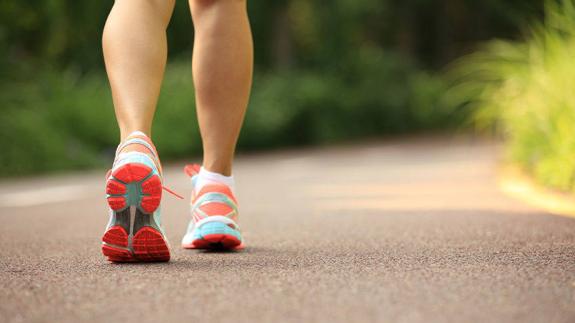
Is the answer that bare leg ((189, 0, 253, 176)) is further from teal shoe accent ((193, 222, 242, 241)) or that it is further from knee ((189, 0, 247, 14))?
teal shoe accent ((193, 222, 242, 241))

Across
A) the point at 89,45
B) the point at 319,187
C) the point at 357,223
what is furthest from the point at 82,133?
the point at 357,223

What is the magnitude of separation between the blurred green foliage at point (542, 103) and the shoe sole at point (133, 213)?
113 inches

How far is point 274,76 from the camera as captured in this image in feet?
63.4

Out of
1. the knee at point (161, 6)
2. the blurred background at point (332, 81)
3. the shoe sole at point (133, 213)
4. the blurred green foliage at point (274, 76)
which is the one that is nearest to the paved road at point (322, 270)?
the shoe sole at point (133, 213)

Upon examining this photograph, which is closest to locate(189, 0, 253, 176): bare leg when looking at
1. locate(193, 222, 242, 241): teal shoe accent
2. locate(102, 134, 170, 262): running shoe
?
locate(193, 222, 242, 241): teal shoe accent

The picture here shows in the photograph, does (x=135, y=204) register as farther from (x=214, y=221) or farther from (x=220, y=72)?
(x=220, y=72)

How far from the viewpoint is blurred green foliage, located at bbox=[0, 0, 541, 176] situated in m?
10.6

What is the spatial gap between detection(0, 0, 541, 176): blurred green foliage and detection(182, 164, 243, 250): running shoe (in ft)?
16.2

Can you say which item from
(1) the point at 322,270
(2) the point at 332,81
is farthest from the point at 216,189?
(2) the point at 332,81

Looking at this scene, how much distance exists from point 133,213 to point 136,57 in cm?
49

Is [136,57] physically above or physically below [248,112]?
below

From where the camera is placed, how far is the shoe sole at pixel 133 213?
2432 mm

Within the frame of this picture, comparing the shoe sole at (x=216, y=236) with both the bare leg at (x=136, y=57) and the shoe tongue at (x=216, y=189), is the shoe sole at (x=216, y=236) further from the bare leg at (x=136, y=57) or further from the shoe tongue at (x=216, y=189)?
the bare leg at (x=136, y=57)

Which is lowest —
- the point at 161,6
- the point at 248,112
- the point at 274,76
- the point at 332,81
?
the point at 161,6
